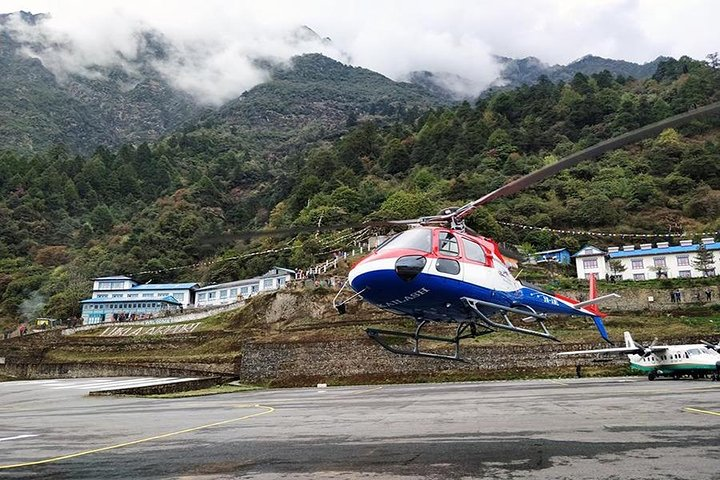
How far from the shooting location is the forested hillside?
2982 inches

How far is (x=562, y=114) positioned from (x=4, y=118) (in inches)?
7811

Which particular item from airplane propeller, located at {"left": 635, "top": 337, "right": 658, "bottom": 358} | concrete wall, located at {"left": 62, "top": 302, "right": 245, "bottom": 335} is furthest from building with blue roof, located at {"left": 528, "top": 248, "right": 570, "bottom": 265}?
airplane propeller, located at {"left": 635, "top": 337, "right": 658, "bottom": 358}

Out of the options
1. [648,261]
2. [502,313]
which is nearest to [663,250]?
[648,261]

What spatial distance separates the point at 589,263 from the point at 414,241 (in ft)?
180

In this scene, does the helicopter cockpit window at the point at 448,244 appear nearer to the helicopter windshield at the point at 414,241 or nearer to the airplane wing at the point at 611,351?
the helicopter windshield at the point at 414,241

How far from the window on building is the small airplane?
3500cm

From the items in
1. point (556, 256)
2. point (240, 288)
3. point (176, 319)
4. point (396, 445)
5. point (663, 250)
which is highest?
point (556, 256)

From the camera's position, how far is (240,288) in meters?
72.1

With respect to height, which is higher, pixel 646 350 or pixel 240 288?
pixel 240 288

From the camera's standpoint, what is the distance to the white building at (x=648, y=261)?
55.7m

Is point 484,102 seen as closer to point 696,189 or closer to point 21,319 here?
point 696,189

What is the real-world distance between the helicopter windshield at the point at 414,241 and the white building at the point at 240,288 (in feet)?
185

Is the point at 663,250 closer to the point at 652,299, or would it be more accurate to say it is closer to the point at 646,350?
the point at 652,299

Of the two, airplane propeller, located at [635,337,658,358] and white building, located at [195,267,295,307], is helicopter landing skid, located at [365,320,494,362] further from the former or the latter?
white building, located at [195,267,295,307]
